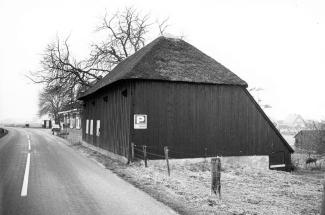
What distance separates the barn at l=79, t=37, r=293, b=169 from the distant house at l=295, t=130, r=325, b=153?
12.6 metres

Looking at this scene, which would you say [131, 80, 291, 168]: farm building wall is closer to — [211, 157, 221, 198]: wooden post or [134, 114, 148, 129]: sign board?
[134, 114, 148, 129]: sign board

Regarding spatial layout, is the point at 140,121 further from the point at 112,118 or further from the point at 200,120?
the point at 112,118

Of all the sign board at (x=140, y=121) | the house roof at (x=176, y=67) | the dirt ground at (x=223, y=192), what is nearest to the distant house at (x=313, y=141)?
the house roof at (x=176, y=67)

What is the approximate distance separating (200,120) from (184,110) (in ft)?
3.33

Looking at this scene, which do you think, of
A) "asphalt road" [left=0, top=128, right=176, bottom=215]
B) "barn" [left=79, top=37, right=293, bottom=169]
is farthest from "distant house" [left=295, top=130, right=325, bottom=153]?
"asphalt road" [left=0, top=128, right=176, bottom=215]

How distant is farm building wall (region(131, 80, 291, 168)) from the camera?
14906 millimetres

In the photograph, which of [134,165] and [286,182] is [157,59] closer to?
[134,165]

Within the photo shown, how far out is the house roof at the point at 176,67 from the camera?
15102 millimetres

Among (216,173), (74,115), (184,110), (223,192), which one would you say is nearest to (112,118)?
(184,110)

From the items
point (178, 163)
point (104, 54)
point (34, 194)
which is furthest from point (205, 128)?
point (104, 54)

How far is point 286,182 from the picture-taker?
13.8 meters

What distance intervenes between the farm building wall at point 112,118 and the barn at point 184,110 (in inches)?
1.8

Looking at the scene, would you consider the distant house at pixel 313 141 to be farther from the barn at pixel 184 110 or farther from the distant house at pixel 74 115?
the distant house at pixel 74 115

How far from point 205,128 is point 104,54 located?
20.3 m
